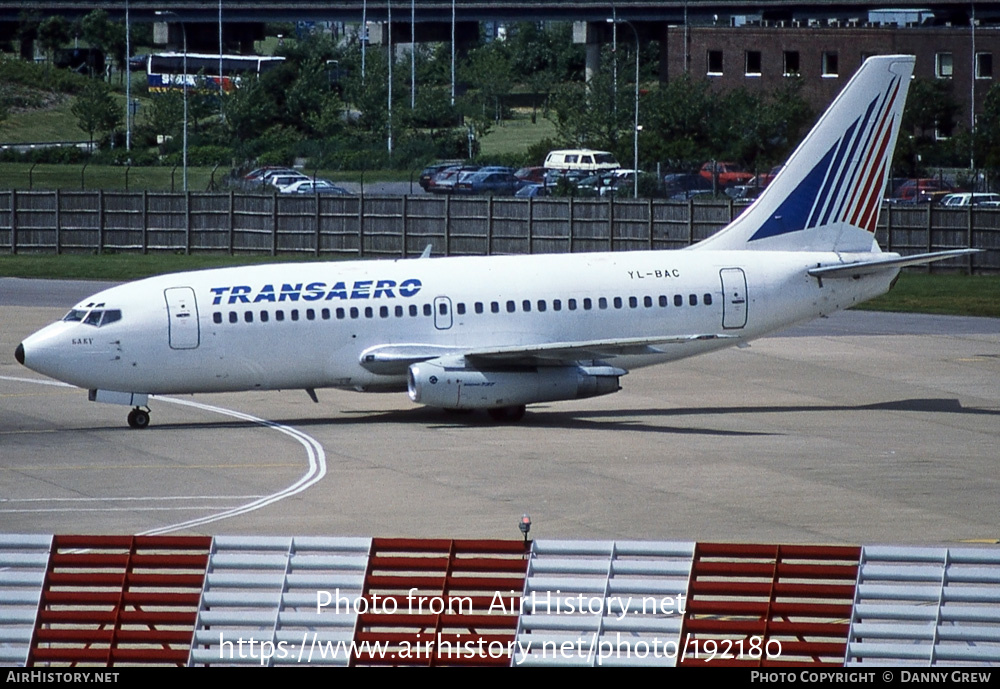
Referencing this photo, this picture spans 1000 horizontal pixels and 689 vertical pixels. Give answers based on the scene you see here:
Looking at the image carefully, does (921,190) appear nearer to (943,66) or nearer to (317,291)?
(943,66)

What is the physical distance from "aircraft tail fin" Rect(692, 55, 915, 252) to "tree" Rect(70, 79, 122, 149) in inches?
3793

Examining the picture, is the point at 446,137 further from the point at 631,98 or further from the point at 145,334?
the point at 145,334

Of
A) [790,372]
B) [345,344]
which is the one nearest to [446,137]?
[790,372]

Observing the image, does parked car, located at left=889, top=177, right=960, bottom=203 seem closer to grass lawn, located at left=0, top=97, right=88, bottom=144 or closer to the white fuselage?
the white fuselage

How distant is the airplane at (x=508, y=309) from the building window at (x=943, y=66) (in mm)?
85460

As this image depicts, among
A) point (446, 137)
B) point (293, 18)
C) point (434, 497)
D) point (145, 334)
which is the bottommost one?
point (434, 497)

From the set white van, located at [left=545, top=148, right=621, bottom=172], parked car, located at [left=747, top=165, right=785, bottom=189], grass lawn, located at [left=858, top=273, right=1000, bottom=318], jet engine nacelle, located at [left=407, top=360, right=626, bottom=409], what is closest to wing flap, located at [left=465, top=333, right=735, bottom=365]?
jet engine nacelle, located at [left=407, top=360, right=626, bottom=409]

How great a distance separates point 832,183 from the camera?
45688 mm

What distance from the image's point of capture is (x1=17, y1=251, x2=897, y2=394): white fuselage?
40.7 m

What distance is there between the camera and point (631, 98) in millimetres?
125750

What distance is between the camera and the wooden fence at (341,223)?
3223 inches

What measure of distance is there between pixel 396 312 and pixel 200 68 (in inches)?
4864

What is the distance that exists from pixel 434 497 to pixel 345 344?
31.4 ft

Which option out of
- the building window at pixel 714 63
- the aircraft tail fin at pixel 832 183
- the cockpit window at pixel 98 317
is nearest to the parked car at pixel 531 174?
the building window at pixel 714 63
